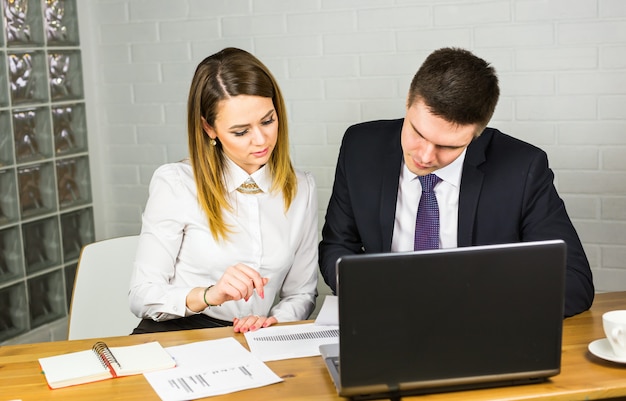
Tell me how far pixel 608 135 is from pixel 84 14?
2283 millimetres

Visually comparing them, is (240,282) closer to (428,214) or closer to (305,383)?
(305,383)

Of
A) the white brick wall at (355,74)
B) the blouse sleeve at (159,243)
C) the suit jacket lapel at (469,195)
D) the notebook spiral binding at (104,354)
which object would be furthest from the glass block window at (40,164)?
the suit jacket lapel at (469,195)

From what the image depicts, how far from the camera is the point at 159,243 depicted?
7.45ft

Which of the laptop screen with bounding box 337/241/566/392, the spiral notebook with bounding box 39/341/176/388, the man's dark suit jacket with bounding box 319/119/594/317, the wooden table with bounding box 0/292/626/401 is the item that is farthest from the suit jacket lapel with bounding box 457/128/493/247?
the spiral notebook with bounding box 39/341/176/388

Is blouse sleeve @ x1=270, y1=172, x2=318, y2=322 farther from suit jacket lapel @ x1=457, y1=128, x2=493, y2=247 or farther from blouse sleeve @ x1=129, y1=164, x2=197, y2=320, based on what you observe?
suit jacket lapel @ x1=457, y1=128, x2=493, y2=247

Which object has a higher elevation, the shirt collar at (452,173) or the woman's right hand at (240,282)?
the shirt collar at (452,173)

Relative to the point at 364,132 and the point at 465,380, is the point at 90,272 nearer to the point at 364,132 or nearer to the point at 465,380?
the point at 364,132

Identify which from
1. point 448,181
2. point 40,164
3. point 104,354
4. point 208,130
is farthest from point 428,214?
point 40,164

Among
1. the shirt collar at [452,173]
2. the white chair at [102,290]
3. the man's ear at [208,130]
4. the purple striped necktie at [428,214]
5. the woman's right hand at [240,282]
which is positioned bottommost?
the white chair at [102,290]

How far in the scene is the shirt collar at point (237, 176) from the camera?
2.32 m

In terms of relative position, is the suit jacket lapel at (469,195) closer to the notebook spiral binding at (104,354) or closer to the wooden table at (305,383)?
the wooden table at (305,383)

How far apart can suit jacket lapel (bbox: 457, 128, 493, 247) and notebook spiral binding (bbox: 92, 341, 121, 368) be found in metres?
0.94

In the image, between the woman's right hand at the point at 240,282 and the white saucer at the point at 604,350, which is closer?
the white saucer at the point at 604,350

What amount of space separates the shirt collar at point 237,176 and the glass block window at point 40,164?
4.42 ft
